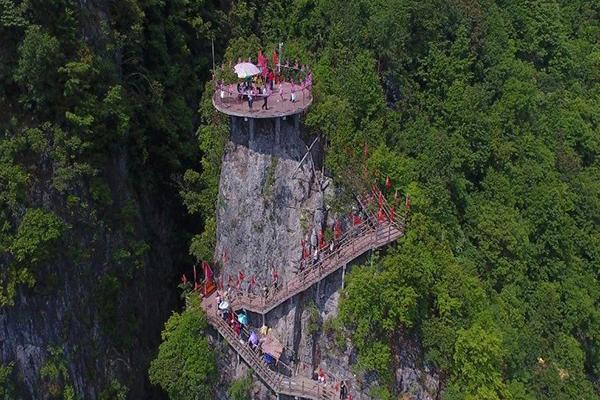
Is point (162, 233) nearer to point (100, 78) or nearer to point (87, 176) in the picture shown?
point (87, 176)

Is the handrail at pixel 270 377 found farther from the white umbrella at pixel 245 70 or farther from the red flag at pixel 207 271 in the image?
the white umbrella at pixel 245 70

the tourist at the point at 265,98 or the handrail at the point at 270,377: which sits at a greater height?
the tourist at the point at 265,98

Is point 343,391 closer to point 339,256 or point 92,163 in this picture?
point 339,256

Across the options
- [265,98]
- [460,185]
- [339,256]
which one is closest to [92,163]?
[265,98]

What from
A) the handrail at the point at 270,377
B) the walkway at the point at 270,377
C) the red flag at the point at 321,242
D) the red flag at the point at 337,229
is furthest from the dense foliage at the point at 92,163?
the red flag at the point at 337,229

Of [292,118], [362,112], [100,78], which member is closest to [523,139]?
[362,112]

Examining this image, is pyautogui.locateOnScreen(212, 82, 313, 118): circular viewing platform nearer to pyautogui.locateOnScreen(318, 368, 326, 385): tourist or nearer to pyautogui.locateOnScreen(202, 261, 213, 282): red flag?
pyautogui.locateOnScreen(202, 261, 213, 282): red flag

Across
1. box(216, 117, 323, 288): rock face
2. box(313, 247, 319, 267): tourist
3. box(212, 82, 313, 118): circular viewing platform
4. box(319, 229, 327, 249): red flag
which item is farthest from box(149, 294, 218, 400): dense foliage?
box(212, 82, 313, 118): circular viewing platform
